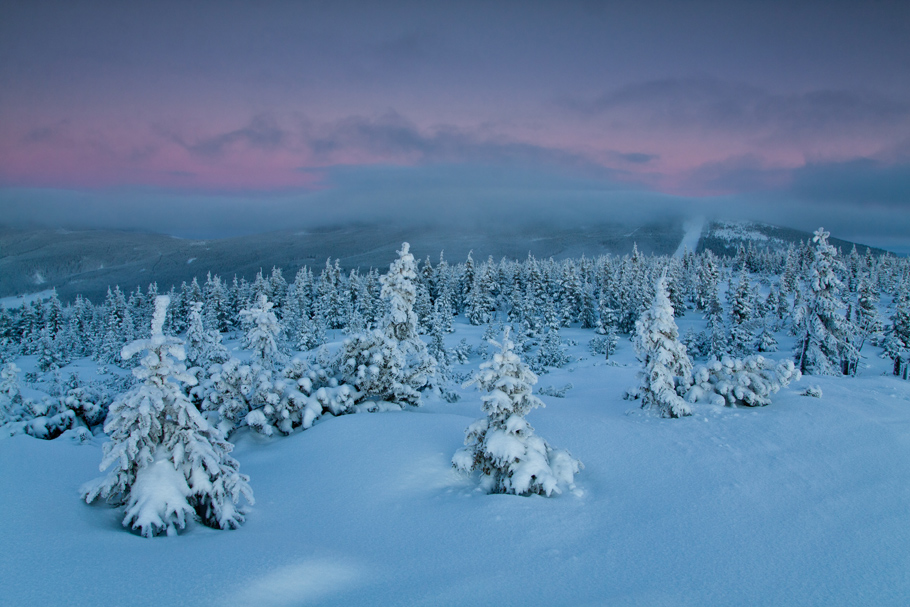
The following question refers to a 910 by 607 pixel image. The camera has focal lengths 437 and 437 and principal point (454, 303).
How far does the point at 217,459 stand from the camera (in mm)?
8891

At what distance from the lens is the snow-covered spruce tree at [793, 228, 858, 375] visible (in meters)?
31.1

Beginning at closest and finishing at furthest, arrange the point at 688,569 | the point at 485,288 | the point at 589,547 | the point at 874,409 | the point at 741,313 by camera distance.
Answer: the point at 688,569 < the point at 589,547 < the point at 874,409 < the point at 741,313 < the point at 485,288

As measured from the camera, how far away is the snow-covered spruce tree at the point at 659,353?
52.5 ft

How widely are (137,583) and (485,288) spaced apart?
72.1 m

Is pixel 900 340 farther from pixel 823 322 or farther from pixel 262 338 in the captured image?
pixel 262 338

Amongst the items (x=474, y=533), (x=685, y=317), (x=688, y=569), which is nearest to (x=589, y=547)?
(x=688, y=569)

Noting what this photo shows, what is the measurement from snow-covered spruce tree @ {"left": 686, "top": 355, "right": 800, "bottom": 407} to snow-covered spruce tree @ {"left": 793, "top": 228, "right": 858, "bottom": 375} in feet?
65.8

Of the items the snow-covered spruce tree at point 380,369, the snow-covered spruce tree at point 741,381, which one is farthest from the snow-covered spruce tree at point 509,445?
the snow-covered spruce tree at point 741,381

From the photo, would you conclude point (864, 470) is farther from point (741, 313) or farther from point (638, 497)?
point (741, 313)

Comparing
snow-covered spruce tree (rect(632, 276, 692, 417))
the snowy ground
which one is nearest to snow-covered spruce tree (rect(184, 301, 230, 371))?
the snowy ground

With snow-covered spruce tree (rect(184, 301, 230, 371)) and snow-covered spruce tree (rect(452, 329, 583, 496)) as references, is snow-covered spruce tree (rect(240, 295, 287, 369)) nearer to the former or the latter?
snow-covered spruce tree (rect(184, 301, 230, 371))

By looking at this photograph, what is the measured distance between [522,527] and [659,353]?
10.4m

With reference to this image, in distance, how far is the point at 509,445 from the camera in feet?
33.9

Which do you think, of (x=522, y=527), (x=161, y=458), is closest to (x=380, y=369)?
(x=161, y=458)
